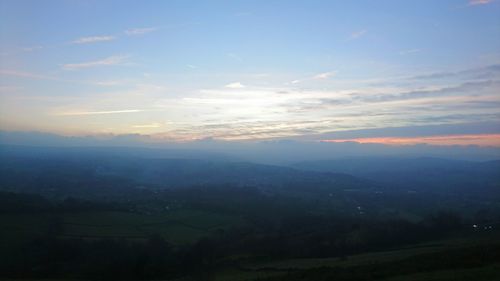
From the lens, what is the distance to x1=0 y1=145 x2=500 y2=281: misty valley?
86.6ft

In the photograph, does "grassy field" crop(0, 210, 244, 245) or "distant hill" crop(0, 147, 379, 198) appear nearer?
"grassy field" crop(0, 210, 244, 245)

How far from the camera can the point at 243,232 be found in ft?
166

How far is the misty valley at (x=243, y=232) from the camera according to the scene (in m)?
26.4

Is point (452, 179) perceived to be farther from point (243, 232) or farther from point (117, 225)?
point (117, 225)

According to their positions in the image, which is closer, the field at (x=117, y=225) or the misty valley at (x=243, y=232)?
the misty valley at (x=243, y=232)

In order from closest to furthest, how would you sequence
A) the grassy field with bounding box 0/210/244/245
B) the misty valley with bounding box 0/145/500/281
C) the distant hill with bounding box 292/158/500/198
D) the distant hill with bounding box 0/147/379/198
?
the misty valley with bounding box 0/145/500/281, the grassy field with bounding box 0/210/244/245, the distant hill with bounding box 0/147/379/198, the distant hill with bounding box 292/158/500/198

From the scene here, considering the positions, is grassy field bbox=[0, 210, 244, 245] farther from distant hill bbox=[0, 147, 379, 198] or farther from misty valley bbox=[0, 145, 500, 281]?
distant hill bbox=[0, 147, 379, 198]

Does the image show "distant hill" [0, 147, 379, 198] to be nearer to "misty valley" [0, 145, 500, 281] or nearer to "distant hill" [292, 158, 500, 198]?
"misty valley" [0, 145, 500, 281]

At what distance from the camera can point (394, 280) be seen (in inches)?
669

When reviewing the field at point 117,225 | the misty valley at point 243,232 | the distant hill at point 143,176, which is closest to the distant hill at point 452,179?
the misty valley at point 243,232

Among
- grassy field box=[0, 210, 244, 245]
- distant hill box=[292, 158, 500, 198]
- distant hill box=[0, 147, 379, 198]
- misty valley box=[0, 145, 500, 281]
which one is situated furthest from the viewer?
distant hill box=[292, 158, 500, 198]

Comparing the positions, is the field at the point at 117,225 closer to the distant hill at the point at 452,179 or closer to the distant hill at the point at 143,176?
the distant hill at the point at 143,176

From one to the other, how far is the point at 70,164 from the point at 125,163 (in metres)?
26.0

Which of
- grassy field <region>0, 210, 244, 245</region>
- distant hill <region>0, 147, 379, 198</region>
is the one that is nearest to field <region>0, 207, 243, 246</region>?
grassy field <region>0, 210, 244, 245</region>
